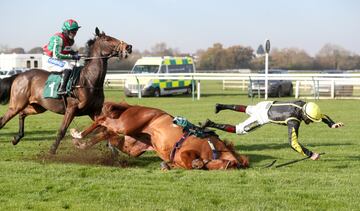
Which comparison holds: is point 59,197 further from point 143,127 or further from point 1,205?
point 143,127

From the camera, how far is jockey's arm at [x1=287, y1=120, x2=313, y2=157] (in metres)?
7.78

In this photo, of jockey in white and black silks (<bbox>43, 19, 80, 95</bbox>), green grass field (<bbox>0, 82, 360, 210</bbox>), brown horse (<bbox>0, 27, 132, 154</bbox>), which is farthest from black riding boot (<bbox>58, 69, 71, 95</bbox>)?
green grass field (<bbox>0, 82, 360, 210</bbox>)

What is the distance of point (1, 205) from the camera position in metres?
5.58

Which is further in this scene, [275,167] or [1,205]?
[275,167]

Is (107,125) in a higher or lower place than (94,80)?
lower

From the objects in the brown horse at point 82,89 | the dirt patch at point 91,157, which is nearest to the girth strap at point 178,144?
the dirt patch at point 91,157

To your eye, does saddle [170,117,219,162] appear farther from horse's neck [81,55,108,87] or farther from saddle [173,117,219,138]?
horse's neck [81,55,108,87]

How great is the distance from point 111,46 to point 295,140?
3.60 metres

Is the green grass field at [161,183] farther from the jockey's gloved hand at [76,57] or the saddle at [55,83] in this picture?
the jockey's gloved hand at [76,57]

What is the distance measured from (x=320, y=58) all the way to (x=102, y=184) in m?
74.1

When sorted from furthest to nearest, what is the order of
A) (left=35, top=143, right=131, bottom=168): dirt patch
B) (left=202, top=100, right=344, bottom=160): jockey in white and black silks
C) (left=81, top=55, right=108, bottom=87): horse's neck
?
(left=81, top=55, right=108, bottom=87): horse's neck
(left=35, top=143, right=131, bottom=168): dirt patch
(left=202, top=100, right=344, bottom=160): jockey in white and black silks

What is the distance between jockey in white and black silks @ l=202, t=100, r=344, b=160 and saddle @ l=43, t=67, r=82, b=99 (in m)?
2.58

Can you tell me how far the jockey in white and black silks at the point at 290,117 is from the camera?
7839mm

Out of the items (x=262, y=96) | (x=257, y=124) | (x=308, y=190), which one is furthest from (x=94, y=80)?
(x=262, y=96)
